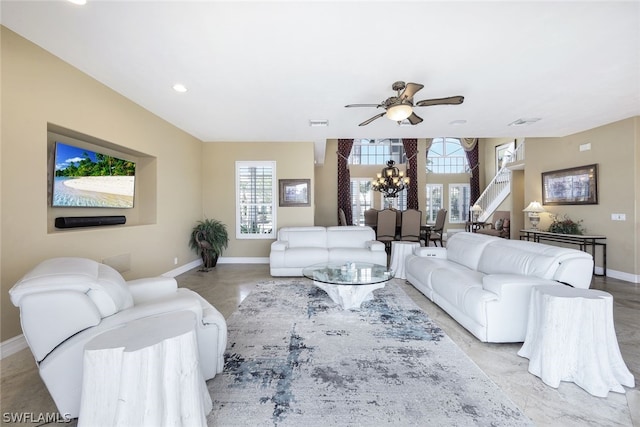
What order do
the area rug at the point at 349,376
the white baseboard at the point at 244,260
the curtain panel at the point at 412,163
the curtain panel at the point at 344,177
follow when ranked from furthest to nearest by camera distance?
the curtain panel at the point at 412,163
the curtain panel at the point at 344,177
the white baseboard at the point at 244,260
the area rug at the point at 349,376

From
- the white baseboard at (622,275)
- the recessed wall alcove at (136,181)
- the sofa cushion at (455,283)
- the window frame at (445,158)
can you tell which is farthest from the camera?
the window frame at (445,158)

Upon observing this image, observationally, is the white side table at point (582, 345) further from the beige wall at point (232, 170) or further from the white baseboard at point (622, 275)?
the beige wall at point (232, 170)

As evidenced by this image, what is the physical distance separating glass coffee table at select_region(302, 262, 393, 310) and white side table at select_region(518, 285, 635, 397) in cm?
144

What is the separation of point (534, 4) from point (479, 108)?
214 centimetres

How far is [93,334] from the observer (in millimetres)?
1349

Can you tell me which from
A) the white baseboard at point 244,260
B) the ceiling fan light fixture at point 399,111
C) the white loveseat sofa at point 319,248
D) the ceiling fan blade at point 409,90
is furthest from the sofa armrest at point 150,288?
the white baseboard at point 244,260

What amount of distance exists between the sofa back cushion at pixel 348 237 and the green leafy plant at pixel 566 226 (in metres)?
3.77

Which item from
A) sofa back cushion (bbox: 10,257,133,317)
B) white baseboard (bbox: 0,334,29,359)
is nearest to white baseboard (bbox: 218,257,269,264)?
white baseboard (bbox: 0,334,29,359)

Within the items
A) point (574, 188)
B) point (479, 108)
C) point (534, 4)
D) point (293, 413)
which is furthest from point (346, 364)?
point (574, 188)

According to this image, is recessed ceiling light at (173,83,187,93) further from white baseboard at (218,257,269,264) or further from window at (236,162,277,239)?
white baseboard at (218,257,269,264)

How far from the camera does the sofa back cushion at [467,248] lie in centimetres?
320

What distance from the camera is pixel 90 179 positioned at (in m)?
3.10

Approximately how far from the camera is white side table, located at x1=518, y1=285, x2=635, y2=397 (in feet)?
5.55

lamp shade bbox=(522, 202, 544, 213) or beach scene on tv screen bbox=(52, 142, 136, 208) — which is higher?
beach scene on tv screen bbox=(52, 142, 136, 208)
